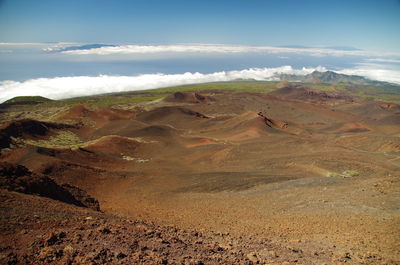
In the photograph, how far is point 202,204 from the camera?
14.6 metres

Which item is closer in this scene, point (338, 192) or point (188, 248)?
point (188, 248)

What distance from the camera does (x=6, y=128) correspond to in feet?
113

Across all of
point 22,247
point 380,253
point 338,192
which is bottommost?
point 338,192

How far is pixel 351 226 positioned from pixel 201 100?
83.7m

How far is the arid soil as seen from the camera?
22.7 ft

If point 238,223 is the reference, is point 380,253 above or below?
above

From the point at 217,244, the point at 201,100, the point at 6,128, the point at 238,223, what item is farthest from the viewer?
the point at 201,100

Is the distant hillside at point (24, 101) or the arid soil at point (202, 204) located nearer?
the arid soil at point (202, 204)

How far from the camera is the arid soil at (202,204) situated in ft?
22.7

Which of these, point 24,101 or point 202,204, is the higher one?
point 24,101

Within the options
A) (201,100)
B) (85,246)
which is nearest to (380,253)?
(85,246)

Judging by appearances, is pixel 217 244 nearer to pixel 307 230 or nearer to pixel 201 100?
pixel 307 230

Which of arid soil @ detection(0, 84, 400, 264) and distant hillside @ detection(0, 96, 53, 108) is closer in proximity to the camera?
arid soil @ detection(0, 84, 400, 264)

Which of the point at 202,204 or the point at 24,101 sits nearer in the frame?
the point at 202,204
